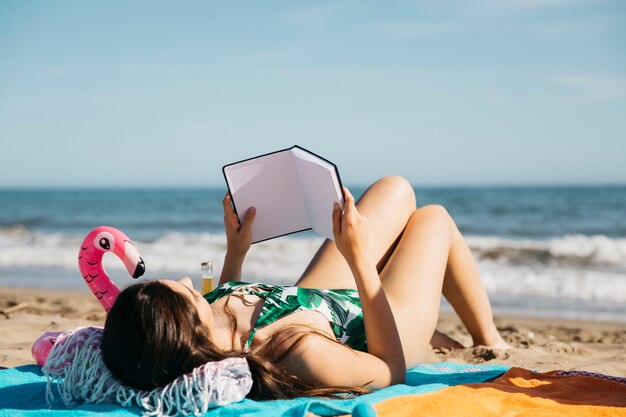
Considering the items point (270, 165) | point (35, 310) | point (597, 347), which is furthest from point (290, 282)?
point (270, 165)

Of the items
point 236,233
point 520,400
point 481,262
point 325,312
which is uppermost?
point 236,233

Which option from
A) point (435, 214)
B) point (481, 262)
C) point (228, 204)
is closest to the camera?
point (228, 204)

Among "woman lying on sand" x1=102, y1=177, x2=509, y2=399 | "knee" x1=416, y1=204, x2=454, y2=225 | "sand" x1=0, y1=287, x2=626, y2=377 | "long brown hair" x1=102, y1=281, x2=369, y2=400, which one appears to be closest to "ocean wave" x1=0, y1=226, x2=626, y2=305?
"sand" x1=0, y1=287, x2=626, y2=377

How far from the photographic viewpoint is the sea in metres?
8.61

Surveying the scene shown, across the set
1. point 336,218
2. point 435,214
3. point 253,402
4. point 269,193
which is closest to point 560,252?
point 435,214

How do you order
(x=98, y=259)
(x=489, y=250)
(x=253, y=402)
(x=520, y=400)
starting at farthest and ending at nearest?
(x=489, y=250)
(x=98, y=259)
(x=520, y=400)
(x=253, y=402)

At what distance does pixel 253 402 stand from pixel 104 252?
1.15 metres

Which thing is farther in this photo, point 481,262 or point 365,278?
point 481,262

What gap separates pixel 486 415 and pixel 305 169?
1321mm

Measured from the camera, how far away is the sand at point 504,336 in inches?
171

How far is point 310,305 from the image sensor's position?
124 inches

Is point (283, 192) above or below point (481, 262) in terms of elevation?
above

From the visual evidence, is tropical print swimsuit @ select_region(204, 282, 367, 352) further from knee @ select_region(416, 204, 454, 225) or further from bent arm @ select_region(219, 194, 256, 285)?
knee @ select_region(416, 204, 454, 225)

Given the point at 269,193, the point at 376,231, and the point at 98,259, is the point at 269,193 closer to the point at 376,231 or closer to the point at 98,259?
the point at 376,231
